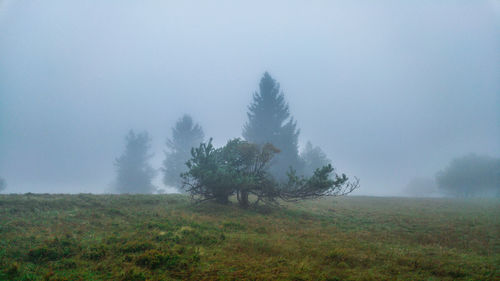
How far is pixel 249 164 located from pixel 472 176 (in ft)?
160

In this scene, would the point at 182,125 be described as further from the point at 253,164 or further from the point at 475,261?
the point at 475,261

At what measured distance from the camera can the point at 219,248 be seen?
23.8 ft

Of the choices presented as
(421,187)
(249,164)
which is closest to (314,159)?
(249,164)

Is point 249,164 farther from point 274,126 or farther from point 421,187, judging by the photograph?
point 421,187

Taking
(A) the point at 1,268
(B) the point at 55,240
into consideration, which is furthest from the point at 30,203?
(A) the point at 1,268

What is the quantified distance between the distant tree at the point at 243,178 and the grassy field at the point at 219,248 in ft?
7.31

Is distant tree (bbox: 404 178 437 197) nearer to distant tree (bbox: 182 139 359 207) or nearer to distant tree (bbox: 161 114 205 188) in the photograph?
distant tree (bbox: 161 114 205 188)

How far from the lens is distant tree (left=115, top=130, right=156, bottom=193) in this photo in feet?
145

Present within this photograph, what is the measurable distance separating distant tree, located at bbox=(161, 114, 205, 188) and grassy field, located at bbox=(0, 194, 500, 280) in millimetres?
29303

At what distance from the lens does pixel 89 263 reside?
19.5ft

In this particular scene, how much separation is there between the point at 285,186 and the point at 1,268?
1253 cm

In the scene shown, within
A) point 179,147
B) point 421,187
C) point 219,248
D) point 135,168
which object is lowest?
point 421,187

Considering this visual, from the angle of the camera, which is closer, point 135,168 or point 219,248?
point 219,248

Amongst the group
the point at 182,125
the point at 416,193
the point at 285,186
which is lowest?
the point at 416,193
